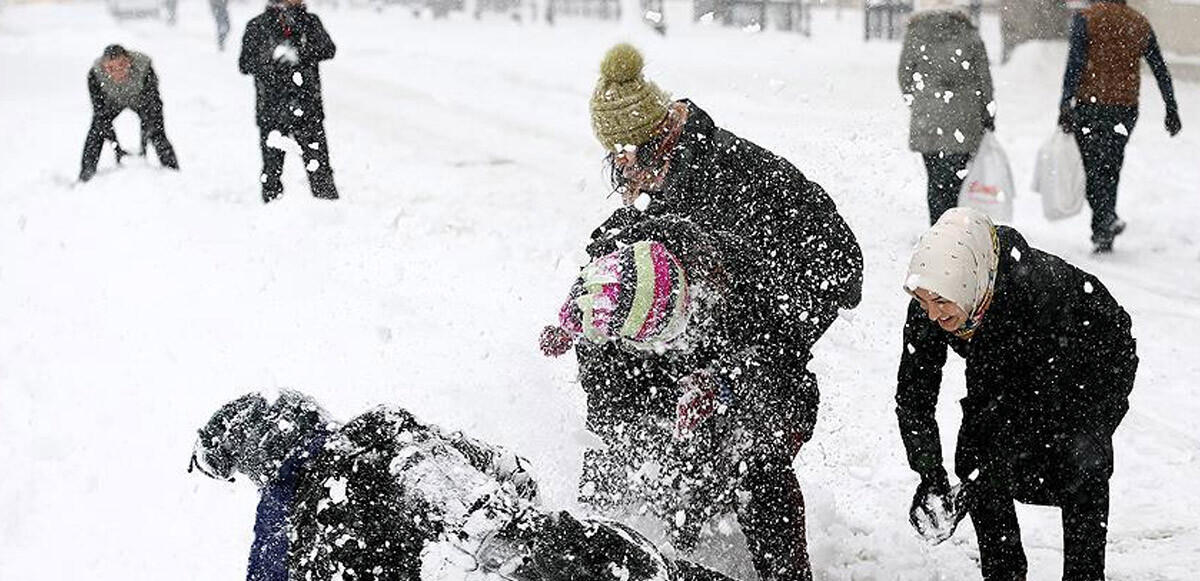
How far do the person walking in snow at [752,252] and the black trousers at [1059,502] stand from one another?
0.55 metres

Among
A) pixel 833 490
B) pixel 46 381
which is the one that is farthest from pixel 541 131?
pixel 833 490

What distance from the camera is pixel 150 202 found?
30.1 ft

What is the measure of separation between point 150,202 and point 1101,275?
6712 mm

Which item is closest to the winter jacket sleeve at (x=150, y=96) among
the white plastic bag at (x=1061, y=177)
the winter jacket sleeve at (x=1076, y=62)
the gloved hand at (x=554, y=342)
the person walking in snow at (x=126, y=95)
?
the person walking in snow at (x=126, y=95)

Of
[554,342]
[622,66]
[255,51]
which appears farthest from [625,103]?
→ [255,51]

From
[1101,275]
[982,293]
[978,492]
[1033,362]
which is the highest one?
[982,293]

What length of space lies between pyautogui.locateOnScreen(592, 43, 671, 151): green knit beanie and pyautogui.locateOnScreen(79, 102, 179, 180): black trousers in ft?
24.7

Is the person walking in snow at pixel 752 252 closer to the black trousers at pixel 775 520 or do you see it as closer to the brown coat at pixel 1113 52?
the black trousers at pixel 775 520

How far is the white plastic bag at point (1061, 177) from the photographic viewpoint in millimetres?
7887

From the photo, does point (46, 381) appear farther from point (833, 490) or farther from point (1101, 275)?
point (1101, 275)

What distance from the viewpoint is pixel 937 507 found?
3.51 meters

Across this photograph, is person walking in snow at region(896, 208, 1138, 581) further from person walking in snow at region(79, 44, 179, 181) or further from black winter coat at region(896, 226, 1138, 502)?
person walking in snow at region(79, 44, 179, 181)

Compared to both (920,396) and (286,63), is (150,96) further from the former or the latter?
(920,396)

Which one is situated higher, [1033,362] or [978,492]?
[1033,362]
